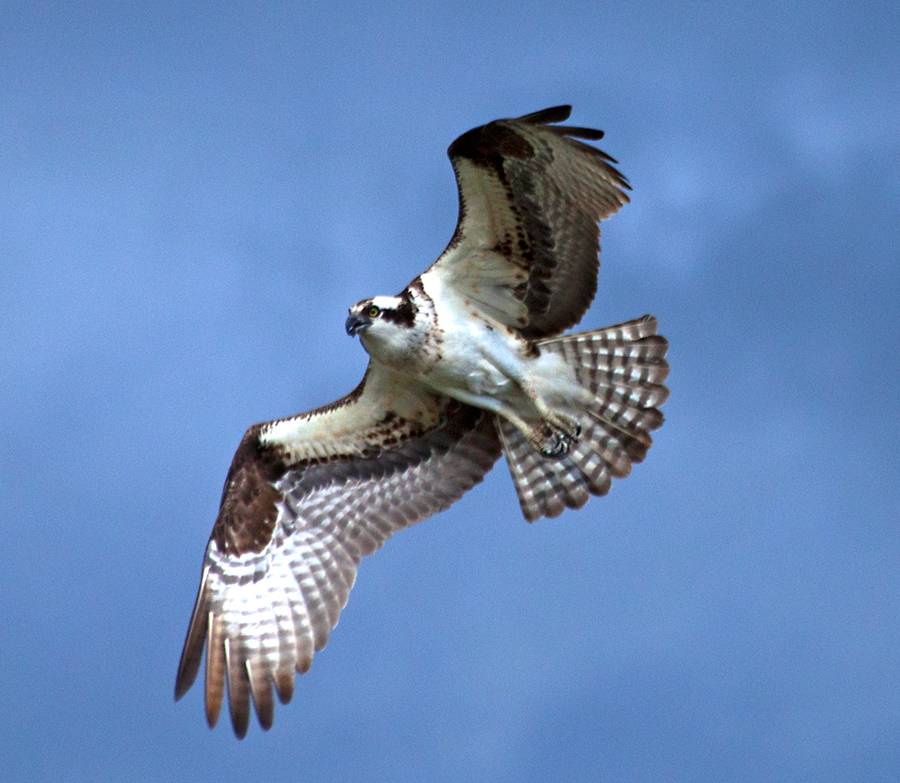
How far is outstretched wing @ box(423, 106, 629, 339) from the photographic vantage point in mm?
12576

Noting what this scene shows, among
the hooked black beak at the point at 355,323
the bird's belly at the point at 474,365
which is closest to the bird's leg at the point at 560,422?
the bird's belly at the point at 474,365

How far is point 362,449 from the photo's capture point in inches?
551

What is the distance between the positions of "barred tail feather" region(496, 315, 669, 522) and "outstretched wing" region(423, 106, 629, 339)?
0.31 metres

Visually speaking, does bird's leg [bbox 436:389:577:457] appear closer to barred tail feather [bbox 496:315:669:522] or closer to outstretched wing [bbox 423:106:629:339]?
barred tail feather [bbox 496:315:669:522]

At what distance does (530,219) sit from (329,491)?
274cm

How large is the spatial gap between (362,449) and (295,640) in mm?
1585

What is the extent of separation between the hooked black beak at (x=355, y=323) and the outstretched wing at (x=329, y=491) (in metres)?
0.84

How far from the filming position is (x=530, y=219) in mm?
12992

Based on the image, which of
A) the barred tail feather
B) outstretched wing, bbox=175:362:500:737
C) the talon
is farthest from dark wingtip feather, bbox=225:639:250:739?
the talon

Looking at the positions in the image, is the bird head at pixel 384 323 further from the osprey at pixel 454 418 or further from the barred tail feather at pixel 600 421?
the barred tail feather at pixel 600 421

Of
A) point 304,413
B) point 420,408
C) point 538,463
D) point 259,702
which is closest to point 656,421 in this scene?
point 538,463

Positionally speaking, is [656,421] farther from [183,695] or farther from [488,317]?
[183,695]

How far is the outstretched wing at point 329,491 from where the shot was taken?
1373 centimetres

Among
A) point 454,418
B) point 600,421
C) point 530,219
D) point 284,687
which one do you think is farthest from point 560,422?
point 284,687
